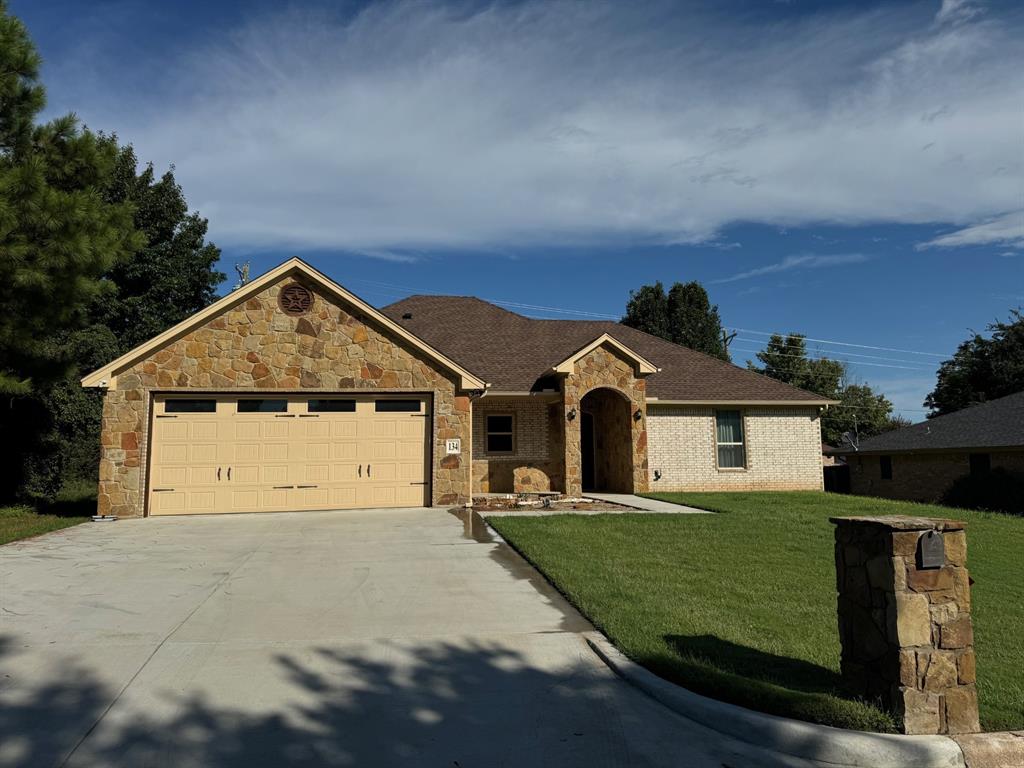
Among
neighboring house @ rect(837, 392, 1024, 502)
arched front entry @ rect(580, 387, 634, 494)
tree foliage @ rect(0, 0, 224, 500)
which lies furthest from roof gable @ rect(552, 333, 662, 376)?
neighboring house @ rect(837, 392, 1024, 502)

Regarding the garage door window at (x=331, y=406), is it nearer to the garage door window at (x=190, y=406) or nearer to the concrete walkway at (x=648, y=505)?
the garage door window at (x=190, y=406)

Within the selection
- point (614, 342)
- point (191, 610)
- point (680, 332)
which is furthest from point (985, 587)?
point (680, 332)

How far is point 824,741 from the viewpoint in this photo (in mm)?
4160

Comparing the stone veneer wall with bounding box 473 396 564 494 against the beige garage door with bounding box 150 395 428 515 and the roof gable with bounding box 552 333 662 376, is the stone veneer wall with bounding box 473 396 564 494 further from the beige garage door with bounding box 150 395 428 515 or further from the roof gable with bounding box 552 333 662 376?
the beige garage door with bounding box 150 395 428 515

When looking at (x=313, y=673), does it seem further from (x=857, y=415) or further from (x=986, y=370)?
(x=857, y=415)

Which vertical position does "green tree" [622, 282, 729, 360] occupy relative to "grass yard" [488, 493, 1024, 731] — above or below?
above

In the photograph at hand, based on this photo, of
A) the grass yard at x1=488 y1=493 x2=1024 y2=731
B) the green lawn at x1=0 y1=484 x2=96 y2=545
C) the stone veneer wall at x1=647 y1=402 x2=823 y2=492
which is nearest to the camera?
the grass yard at x1=488 y1=493 x2=1024 y2=731

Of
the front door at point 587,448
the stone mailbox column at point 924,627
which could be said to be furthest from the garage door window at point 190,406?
the stone mailbox column at point 924,627

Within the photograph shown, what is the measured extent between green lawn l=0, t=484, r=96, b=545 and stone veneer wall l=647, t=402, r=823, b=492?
48.6ft

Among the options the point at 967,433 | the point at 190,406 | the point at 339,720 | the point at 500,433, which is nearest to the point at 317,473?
the point at 190,406

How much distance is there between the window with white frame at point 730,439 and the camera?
21.7m

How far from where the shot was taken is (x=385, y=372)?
16.0 meters

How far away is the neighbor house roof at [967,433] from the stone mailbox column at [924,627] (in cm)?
2156

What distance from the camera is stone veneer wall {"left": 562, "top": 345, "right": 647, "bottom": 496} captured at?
19344 millimetres
